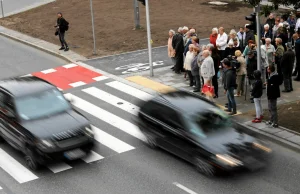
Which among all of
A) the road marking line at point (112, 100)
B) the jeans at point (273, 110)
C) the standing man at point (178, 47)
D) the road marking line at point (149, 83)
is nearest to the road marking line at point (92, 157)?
the road marking line at point (112, 100)

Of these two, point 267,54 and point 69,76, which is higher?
point 267,54

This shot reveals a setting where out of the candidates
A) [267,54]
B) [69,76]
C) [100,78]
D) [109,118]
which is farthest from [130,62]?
[109,118]

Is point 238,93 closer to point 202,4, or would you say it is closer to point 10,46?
point 10,46

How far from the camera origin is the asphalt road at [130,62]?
2328cm

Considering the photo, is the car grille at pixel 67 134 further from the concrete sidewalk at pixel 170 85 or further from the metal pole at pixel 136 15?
the metal pole at pixel 136 15

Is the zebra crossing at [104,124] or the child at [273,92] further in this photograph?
the child at [273,92]

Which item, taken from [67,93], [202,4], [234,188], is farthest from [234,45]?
[202,4]

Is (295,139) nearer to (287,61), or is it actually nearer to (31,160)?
(287,61)

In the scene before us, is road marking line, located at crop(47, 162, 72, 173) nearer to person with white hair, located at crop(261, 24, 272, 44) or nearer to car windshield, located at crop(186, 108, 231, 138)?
car windshield, located at crop(186, 108, 231, 138)

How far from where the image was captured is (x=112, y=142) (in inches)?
625

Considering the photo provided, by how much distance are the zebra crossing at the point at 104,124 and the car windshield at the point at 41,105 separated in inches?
48.5

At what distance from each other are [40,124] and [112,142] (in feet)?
7.81

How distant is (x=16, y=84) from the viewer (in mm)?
15836

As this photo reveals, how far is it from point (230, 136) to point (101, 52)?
43.2ft
